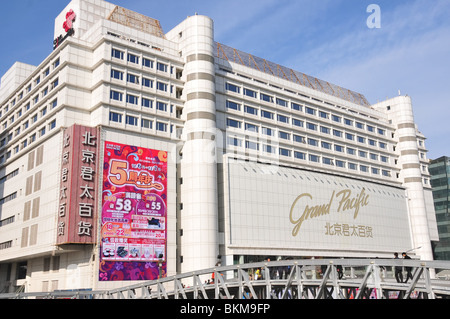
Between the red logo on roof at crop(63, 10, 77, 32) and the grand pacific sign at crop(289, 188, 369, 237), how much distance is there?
146ft

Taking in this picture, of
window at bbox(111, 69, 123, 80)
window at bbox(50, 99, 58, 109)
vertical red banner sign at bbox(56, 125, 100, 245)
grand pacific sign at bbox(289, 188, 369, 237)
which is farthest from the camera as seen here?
grand pacific sign at bbox(289, 188, 369, 237)

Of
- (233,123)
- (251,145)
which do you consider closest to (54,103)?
(233,123)

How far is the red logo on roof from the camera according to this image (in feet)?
236

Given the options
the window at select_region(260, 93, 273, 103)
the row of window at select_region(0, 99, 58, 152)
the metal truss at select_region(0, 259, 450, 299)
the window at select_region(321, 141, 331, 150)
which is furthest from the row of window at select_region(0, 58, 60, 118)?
the window at select_region(321, 141, 331, 150)

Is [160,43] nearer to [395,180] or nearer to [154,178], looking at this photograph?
[154,178]

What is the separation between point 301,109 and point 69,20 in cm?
4078

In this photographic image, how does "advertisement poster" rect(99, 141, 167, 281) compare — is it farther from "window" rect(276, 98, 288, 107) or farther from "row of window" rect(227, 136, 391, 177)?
"window" rect(276, 98, 288, 107)

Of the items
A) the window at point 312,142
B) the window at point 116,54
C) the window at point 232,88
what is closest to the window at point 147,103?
the window at point 116,54

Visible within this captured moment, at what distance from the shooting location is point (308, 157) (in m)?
78.2

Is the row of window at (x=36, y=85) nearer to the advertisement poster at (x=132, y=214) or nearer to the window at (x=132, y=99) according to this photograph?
the window at (x=132, y=99)

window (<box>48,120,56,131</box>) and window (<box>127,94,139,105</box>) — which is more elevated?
window (<box>127,94,139,105</box>)

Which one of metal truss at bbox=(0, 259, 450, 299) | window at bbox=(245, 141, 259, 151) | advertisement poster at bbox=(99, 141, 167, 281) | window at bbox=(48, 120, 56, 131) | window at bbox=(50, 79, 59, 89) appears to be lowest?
metal truss at bbox=(0, 259, 450, 299)

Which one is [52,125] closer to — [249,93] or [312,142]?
[249,93]
